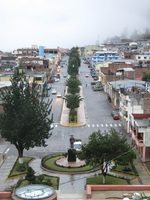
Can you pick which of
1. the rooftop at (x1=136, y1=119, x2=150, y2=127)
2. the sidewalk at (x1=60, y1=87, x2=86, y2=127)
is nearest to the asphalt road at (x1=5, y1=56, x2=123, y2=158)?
the sidewalk at (x1=60, y1=87, x2=86, y2=127)

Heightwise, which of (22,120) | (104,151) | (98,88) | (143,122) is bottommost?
(98,88)

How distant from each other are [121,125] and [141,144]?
18.2 meters

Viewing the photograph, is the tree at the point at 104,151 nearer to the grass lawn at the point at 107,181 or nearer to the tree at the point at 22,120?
the grass lawn at the point at 107,181

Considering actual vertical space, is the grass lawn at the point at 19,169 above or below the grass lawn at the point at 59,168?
below

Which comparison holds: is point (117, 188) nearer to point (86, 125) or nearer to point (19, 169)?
point (19, 169)

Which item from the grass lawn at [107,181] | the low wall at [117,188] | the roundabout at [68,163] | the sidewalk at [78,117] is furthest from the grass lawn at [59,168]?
the sidewalk at [78,117]

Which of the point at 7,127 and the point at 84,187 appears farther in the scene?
the point at 7,127

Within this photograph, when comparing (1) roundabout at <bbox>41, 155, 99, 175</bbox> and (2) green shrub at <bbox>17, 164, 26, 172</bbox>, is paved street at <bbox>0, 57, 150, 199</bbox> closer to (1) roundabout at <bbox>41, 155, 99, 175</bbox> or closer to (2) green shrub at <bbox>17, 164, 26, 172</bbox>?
(1) roundabout at <bbox>41, 155, 99, 175</bbox>

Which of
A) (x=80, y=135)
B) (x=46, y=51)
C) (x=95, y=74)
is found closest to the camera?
(x=80, y=135)

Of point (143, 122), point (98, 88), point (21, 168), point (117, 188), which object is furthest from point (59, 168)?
point (98, 88)

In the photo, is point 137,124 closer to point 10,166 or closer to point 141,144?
point 141,144

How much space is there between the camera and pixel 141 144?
1740 inches

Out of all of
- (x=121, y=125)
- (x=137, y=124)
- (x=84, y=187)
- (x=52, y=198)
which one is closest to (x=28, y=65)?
(x=121, y=125)

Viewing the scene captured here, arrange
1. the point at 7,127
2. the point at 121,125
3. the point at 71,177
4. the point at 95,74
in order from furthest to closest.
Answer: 1. the point at 95,74
2. the point at 121,125
3. the point at 7,127
4. the point at 71,177
